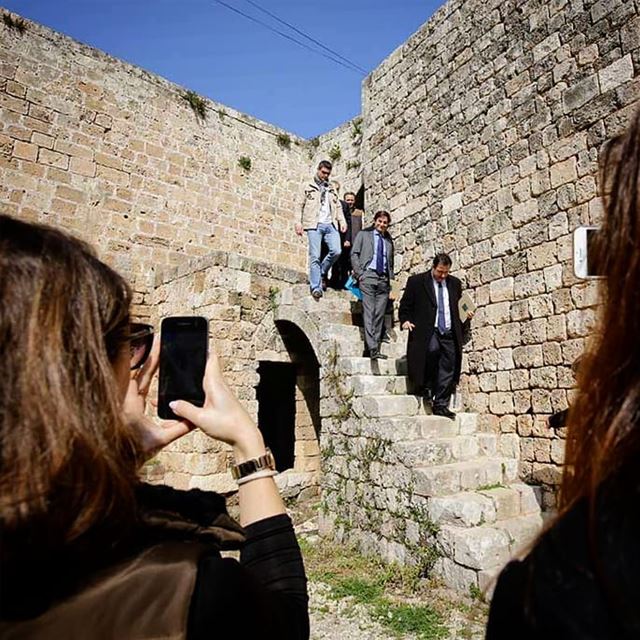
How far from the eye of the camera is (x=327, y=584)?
4.14 m

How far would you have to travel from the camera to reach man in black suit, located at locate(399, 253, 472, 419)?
205 inches

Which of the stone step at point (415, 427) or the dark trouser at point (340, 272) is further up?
the dark trouser at point (340, 272)

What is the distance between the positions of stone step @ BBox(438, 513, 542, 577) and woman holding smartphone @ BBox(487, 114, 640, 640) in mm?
3286

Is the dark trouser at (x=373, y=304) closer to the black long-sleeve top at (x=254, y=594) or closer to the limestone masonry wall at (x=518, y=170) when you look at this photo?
the limestone masonry wall at (x=518, y=170)

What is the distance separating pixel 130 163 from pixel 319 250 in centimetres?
448

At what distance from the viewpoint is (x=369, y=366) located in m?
5.51

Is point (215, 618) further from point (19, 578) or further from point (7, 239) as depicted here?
point (7, 239)

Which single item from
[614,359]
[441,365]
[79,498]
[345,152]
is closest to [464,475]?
[441,365]

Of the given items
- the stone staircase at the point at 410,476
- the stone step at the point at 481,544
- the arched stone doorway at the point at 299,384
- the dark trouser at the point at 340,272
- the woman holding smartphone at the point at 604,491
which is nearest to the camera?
the woman holding smartphone at the point at 604,491

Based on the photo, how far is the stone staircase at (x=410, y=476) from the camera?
3.89m

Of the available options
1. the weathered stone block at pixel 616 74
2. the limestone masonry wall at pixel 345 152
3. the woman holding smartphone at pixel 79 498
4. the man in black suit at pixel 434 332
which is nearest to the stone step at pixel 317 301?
the man in black suit at pixel 434 332

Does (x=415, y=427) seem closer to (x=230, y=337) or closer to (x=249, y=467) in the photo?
(x=230, y=337)

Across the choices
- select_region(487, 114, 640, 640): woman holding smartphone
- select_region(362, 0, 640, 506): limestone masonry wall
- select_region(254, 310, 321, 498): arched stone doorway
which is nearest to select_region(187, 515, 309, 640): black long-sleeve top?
select_region(487, 114, 640, 640): woman holding smartphone

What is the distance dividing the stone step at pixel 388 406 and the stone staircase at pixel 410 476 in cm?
1
